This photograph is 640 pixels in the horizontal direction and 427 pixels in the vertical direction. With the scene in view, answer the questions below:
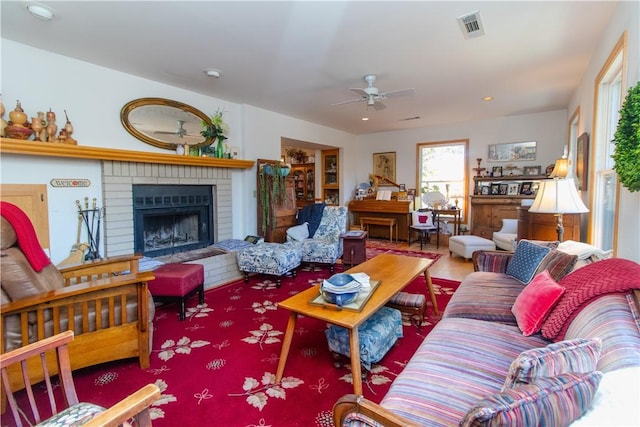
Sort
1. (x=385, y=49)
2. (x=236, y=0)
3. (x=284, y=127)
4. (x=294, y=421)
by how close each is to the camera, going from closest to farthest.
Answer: (x=294, y=421) → (x=236, y=0) → (x=385, y=49) → (x=284, y=127)

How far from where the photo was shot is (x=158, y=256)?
3.77m

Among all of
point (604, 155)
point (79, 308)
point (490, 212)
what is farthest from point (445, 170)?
point (79, 308)

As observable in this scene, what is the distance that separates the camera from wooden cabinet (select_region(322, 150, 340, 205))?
7.10 metres

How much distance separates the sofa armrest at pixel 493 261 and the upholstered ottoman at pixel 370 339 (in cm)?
122

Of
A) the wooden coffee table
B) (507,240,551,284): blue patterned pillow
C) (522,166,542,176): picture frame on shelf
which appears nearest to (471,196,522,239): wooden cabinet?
(522,166,542,176): picture frame on shelf

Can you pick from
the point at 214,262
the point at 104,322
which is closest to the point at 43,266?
the point at 104,322

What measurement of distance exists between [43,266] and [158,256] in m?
1.89

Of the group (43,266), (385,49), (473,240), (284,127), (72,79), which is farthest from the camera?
(284,127)

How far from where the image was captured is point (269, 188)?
4746 mm

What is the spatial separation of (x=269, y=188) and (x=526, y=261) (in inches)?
137

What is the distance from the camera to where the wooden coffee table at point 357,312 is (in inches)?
64.2

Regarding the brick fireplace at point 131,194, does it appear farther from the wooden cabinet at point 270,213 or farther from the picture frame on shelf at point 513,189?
the picture frame on shelf at point 513,189

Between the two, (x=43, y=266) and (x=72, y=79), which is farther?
(x=72, y=79)

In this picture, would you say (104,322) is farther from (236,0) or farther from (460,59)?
(460,59)
